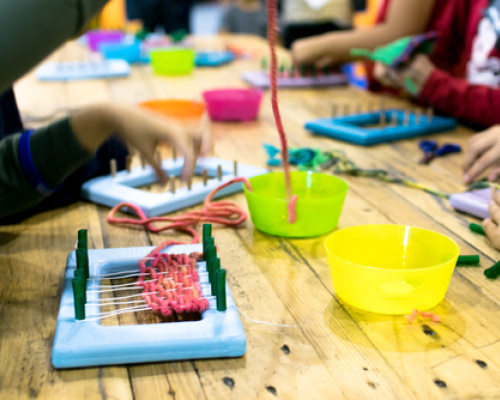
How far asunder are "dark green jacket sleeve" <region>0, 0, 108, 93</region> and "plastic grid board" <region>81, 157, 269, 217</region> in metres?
0.34

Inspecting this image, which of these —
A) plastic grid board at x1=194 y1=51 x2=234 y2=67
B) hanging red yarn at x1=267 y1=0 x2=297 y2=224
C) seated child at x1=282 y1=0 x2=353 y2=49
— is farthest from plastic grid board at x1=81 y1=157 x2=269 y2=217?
seated child at x1=282 y1=0 x2=353 y2=49

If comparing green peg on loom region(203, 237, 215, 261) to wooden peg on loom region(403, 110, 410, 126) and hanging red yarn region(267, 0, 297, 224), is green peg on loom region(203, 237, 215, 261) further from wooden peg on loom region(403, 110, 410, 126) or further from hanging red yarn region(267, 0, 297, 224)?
wooden peg on loom region(403, 110, 410, 126)

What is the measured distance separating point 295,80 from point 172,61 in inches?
18.1

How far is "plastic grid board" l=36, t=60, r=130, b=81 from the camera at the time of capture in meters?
1.95

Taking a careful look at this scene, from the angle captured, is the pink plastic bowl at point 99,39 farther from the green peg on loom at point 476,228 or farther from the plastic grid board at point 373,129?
the green peg on loom at point 476,228

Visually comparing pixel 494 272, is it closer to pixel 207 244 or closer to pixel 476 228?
pixel 476 228

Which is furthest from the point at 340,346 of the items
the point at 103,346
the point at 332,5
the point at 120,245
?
the point at 332,5

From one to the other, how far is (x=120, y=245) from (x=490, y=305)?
0.49 meters

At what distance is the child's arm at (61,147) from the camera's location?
710mm

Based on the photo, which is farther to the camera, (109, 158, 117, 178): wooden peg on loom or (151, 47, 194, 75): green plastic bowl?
(151, 47, 194, 75): green plastic bowl

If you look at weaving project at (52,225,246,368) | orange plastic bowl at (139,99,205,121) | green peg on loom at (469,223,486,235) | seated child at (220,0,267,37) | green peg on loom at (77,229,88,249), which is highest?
green peg on loom at (77,229,88,249)

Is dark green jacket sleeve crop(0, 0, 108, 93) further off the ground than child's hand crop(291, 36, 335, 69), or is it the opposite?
dark green jacket sleeve crop(0, 0, 108, 93)

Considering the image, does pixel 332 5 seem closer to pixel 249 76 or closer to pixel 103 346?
pixel 249 76

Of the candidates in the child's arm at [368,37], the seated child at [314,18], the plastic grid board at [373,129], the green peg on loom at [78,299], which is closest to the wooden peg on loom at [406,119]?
the plastic grid board at [373,129]
